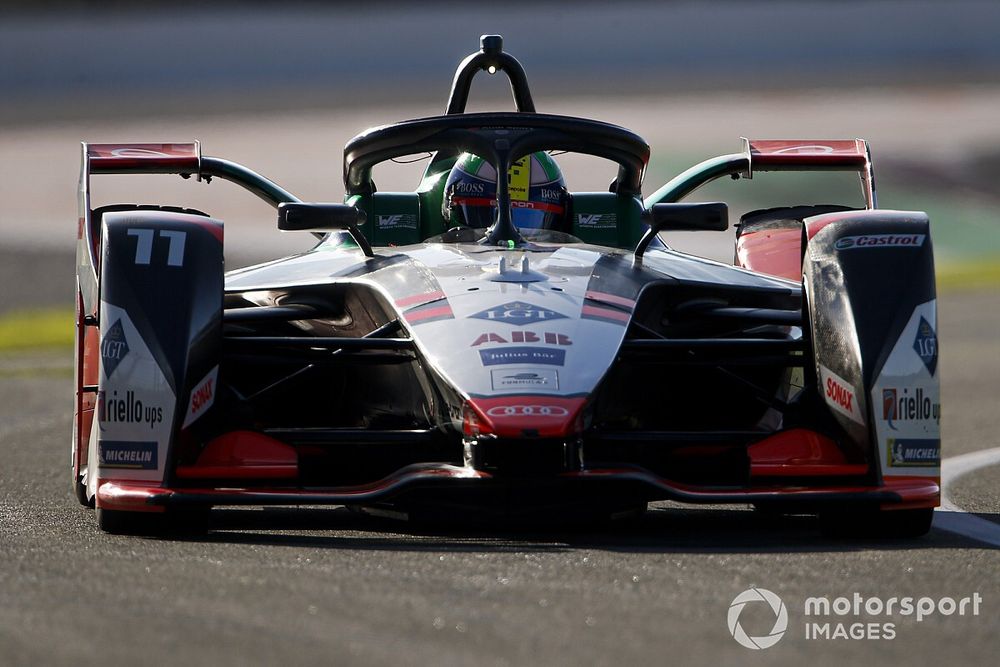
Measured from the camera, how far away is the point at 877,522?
553 cm

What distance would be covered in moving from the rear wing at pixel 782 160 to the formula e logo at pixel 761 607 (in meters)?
4.45

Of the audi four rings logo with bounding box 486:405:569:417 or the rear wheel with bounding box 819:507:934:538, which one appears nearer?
the audi four rings logo with bounding box 486:405:569:417

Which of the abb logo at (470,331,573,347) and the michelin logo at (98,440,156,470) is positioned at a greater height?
the abb logo at (470,331,573,347)

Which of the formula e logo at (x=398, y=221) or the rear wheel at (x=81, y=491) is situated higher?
the formula e logo at (x=398, y=221)

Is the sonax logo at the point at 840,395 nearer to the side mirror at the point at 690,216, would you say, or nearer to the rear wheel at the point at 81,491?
the side mirror at the point at 690,216

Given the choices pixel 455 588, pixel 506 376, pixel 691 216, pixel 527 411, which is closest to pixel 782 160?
pixel 691 216

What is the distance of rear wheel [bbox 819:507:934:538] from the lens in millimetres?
5516

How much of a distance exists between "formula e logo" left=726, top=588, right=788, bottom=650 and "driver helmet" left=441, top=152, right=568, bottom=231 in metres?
3.48

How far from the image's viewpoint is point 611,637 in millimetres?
3715

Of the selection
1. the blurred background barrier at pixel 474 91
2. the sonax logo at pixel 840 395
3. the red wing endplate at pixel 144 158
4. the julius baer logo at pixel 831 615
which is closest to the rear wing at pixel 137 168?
the red wing endplate at pixel 144 158

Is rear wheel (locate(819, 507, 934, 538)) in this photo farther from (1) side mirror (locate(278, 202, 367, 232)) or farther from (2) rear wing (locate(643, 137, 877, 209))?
(2) rear wing (locate(643, 137, 877, 209))

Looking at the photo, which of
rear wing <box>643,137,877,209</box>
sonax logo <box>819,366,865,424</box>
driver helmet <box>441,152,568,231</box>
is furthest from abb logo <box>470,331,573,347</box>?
rear wing <box>643,137,877,209</box>

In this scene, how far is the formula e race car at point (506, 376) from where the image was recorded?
17.6 ft

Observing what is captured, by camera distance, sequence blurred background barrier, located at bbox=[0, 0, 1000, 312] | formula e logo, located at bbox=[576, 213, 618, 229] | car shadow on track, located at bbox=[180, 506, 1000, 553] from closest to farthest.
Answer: car shadow on track, located at bbox=[180, 506, 1000, 553] < formula e logo, located at bbox=[576, 213, 618, 229] < blurred background barrier, located at bbox=[0, 0, 1000, 312]
